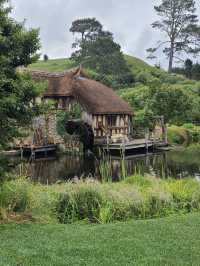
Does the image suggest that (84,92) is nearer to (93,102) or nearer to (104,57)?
(93,102)

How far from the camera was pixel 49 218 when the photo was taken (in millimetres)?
9430

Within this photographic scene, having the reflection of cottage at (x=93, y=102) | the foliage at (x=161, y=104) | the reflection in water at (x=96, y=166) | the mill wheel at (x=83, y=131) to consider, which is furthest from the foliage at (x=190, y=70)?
the reflection in water at (x=96, y=166)

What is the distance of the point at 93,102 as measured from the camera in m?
37.7

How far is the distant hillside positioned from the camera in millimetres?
67375

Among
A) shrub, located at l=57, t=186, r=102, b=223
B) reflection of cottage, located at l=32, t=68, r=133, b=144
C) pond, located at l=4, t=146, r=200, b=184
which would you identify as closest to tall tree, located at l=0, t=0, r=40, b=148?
shrub, located at l=57, t=186, r=102, b=223

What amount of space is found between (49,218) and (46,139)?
2452cm

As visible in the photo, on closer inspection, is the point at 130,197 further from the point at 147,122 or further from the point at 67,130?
the point at 147,122

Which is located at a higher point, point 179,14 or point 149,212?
point 179,14

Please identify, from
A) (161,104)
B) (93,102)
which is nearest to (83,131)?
(93,102)

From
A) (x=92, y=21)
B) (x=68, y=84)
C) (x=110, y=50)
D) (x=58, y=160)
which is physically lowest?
(x=58, y=160)

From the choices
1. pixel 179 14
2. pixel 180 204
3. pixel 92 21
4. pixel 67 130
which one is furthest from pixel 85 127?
pixel 179 14

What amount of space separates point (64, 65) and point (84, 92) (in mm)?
31345

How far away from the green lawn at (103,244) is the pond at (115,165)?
39.4 feet

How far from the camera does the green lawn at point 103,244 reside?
678cm
